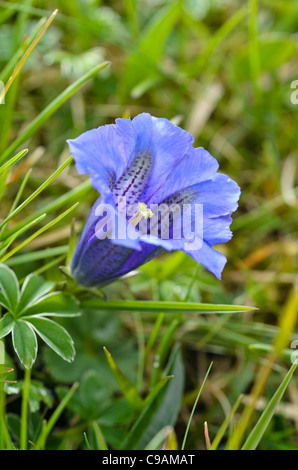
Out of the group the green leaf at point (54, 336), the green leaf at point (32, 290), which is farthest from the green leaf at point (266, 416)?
the green leaf at point (32, 290)

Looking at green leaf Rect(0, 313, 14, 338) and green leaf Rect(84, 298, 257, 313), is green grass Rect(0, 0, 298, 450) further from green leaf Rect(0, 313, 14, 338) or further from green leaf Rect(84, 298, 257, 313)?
green leaf Rect(0, 313, 14, 338)

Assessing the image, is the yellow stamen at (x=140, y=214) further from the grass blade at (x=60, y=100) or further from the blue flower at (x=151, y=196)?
the grass blade at (x=60, y=100)

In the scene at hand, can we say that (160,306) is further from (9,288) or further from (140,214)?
(9,288)

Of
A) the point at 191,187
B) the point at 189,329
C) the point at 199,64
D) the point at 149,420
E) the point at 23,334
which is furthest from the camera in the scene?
the point at 199,64

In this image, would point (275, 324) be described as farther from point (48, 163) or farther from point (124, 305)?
point (48, 163)

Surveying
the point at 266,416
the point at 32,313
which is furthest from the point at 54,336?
the point at 266,416
